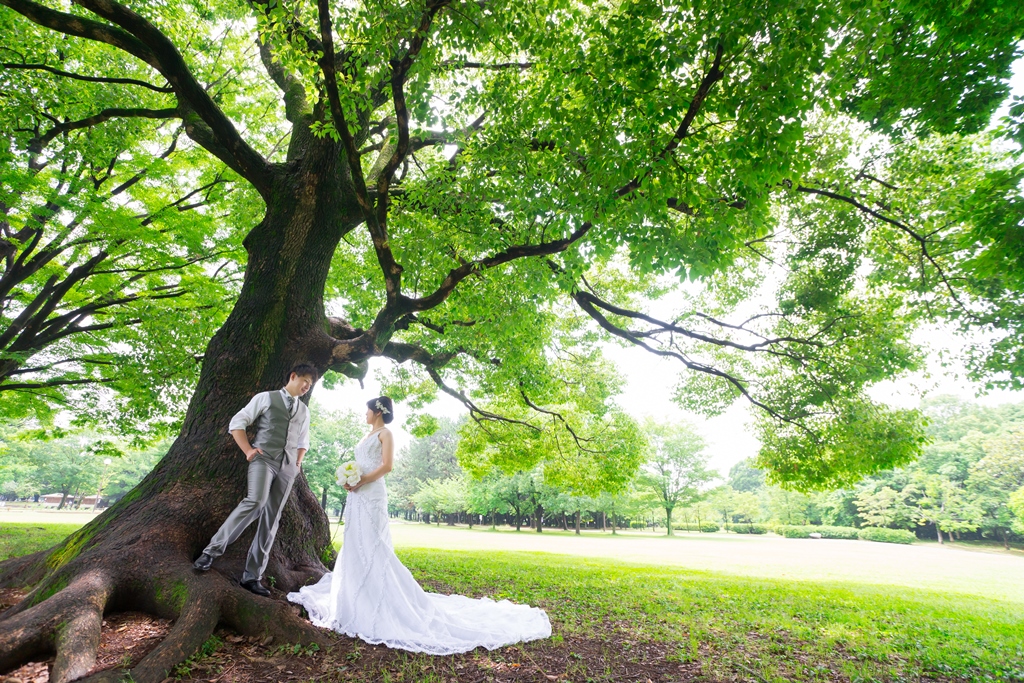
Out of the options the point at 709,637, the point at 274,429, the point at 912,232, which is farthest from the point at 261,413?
the point at 912,232

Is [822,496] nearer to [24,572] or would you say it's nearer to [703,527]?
[703,527]

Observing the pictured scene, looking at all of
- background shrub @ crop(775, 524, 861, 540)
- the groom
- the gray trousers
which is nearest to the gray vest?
the groom

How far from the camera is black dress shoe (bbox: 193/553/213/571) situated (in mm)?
4301

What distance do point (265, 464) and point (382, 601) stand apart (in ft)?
5.95

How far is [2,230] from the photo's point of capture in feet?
31.3

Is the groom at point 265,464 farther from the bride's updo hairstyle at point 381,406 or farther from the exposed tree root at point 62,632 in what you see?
the exposed tree root at point 62,632

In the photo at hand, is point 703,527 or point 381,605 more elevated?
point 381,605

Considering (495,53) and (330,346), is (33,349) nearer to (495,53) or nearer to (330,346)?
(330,346)

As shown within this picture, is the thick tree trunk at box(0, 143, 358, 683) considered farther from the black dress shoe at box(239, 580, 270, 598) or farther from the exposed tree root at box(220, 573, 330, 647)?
the black dress shoe at box(239, 580, 270, 598)

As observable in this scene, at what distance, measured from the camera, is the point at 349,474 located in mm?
4973

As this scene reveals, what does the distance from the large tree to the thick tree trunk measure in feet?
0.08

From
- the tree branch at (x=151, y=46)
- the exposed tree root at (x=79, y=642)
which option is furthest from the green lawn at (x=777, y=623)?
the tree branch at (x=151, y=46)

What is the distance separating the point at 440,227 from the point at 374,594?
16.7 ft

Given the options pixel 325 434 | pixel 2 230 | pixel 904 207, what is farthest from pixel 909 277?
pixel 325 434
